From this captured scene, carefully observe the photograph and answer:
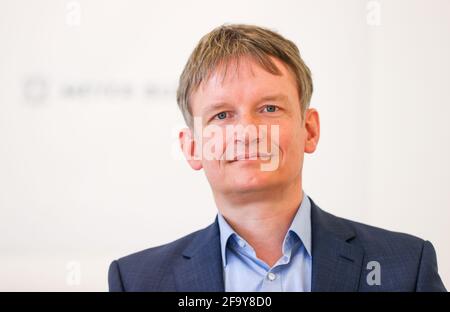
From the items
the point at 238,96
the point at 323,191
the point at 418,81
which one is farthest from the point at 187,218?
the point at 418,81

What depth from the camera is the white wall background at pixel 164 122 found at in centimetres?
180

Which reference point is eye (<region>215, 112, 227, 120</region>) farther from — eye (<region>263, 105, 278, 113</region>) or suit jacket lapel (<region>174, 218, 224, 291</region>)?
suit jacket lapel (<region>174, 218, 224, 291</region>)

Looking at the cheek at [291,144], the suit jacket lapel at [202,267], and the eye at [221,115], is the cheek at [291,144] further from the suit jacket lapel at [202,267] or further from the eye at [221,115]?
the suit jacket lapel at [202,267]

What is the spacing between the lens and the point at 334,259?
4.42 ft

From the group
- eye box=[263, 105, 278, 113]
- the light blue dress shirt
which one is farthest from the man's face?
the light blue dress shirt

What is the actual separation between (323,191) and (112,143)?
25.8 inches

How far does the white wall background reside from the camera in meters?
1.80

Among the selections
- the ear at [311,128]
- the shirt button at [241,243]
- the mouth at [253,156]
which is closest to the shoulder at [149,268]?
the shirt button at [241,243]

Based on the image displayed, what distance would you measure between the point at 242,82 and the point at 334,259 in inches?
17.5

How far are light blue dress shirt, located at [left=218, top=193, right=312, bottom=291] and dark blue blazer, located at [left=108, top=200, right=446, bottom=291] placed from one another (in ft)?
0.09

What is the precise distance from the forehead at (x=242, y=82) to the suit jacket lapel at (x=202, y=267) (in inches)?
12.9

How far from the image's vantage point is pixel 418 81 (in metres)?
1.85

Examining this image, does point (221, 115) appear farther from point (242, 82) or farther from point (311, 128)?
point (311, 128)

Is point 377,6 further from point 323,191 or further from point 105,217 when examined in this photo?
point 105,217
